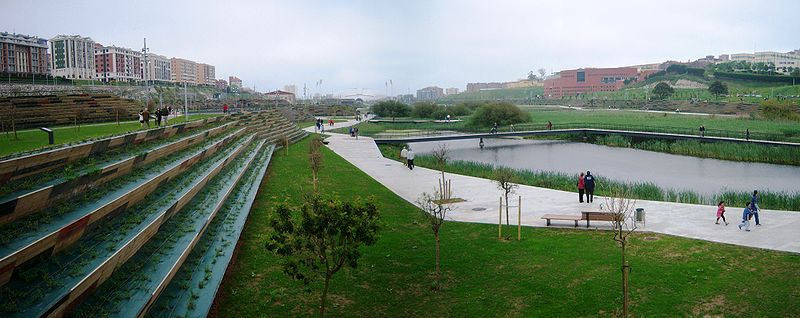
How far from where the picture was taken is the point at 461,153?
51250 mm

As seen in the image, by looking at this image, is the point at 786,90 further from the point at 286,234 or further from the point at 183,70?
the point at 183,70

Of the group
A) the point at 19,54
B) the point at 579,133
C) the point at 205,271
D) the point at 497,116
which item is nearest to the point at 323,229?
the point at 205,271

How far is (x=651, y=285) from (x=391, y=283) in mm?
5464

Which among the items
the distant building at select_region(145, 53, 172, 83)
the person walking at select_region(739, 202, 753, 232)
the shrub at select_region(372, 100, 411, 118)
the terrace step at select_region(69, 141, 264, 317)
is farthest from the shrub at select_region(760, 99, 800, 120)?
the distant building at select_region(145, 53, 172, 83)

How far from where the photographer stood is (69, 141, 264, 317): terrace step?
8.44m

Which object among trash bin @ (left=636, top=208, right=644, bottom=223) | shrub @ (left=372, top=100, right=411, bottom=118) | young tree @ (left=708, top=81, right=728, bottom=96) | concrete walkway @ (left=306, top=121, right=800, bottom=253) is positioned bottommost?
concrete walkway @ (left=306, top=121, right=800, bottom=253)

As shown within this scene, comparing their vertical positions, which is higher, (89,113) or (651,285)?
(89,113)

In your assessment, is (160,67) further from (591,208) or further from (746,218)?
(746,218)

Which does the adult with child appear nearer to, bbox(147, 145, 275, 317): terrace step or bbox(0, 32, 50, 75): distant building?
bbox(147, 145, 275, 317): terrace step

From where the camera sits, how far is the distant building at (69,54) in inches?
3514

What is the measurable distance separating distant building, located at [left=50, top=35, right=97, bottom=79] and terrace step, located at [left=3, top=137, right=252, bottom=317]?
86549 mm

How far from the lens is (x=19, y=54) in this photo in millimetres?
57781

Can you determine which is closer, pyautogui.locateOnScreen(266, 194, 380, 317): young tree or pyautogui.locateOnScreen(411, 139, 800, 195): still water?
pyautogui.locateOnScreen(266, 194, 380, 317): young tree

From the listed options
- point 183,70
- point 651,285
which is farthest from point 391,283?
point 183,70
